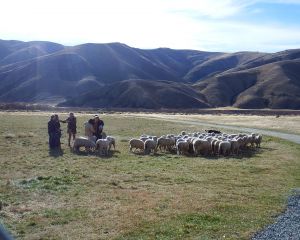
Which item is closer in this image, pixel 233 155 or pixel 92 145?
pixel 92 145

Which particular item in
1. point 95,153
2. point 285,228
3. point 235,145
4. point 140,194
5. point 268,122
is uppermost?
point 235,145

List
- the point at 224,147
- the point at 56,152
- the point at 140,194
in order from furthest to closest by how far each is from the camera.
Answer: the point at 224,147 → the point at 56,152 → the point at 140,194

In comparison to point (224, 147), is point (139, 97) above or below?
above

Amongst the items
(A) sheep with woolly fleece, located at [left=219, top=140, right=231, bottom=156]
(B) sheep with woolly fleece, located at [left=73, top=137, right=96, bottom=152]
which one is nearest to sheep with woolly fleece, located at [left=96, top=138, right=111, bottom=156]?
(B) sheep with woolly fleece, located at [left=73, top=137, right=96, bottom=152]

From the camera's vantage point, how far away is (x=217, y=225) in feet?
41.4

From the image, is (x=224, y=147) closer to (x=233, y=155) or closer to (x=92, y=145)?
(x=233, y=155)

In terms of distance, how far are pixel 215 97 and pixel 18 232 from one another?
6818 inches

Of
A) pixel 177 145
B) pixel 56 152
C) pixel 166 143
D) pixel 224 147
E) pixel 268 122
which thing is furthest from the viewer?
pixel 268 122

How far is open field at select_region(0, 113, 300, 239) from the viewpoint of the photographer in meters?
12.2

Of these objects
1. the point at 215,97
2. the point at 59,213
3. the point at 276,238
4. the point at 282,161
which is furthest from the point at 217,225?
the point at 215,97

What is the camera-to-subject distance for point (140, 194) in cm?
1634

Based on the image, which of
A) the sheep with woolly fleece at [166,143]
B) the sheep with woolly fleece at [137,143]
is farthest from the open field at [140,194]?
the sheep with woolly fleece at [166,143]

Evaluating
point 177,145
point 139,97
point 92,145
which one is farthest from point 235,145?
point 139,97

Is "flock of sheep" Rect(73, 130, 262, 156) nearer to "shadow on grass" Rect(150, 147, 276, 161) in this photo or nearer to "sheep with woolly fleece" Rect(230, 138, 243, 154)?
"sheep with woolly fleece" Rect(230, 138, 243, 154)
